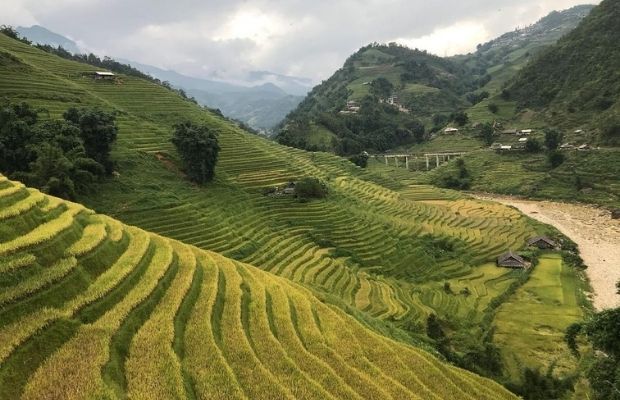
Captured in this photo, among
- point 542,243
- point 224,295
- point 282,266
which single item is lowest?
point 542,243

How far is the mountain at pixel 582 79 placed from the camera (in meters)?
79.0

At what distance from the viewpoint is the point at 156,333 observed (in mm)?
11531

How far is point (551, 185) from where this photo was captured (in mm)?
66125

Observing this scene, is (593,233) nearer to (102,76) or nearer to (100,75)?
(102,76)

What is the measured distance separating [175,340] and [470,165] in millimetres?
75014

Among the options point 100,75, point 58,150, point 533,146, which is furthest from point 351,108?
point 58,150

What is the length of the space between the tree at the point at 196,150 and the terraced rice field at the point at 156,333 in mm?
21338

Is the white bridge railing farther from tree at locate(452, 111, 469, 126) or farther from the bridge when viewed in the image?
tree at locate(452, 111, 469, 126)

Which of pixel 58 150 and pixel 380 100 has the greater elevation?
pixel 380 100

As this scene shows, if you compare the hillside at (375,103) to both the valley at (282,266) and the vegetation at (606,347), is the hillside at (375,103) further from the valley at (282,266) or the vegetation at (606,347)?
the vegetation at (606,347)

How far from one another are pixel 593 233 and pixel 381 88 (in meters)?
102

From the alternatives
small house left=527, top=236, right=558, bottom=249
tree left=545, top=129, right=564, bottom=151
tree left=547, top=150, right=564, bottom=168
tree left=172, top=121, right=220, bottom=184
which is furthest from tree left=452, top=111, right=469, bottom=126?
tree left=172, top=121, right=220, bottom=184

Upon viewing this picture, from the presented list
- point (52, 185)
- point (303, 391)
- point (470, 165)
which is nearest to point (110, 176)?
point (52, 185)

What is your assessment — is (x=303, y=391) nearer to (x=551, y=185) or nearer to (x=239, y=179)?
(x=239, y=179)
